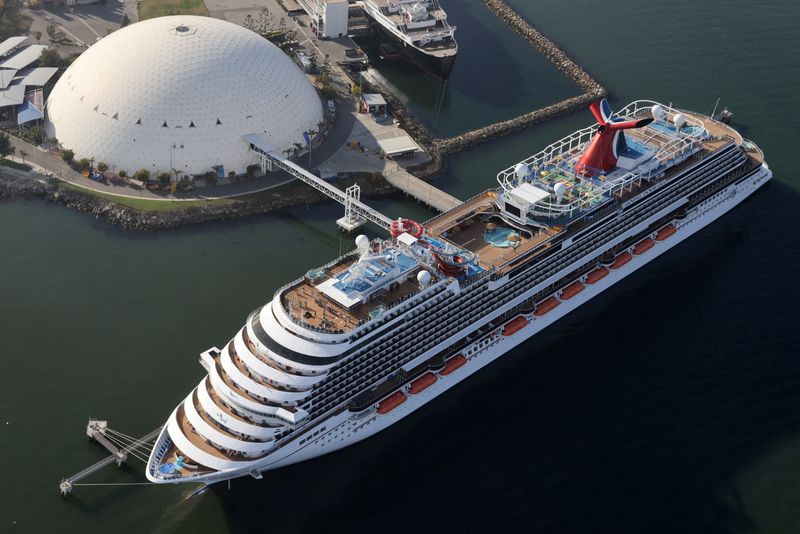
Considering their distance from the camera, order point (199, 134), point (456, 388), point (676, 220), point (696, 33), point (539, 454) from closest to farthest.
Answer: point (539, 454) < point (456, 388) < point (676, 220) < point (199, 134) < point (696, 33)

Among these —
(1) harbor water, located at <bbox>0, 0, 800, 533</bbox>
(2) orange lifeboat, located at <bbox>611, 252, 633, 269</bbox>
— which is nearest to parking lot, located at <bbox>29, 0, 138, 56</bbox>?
(1) harbor water, located at <bbox>0, 0, 800, 533</bbox>

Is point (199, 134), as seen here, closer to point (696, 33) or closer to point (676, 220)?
point (676, 220)

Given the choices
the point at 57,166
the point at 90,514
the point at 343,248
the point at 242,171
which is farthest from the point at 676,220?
the point at 57,166

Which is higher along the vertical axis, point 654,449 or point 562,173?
point 562,173

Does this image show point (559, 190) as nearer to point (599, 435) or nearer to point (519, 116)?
point (599, 435)

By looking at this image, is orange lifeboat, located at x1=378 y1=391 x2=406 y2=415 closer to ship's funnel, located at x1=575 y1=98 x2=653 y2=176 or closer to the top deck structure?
the top deck structure

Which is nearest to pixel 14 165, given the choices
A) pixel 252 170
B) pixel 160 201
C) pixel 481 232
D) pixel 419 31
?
pixel 160 201

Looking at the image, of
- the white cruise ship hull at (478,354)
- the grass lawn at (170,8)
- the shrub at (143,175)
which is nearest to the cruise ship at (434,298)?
the white cruise ship hull at (478,354)
